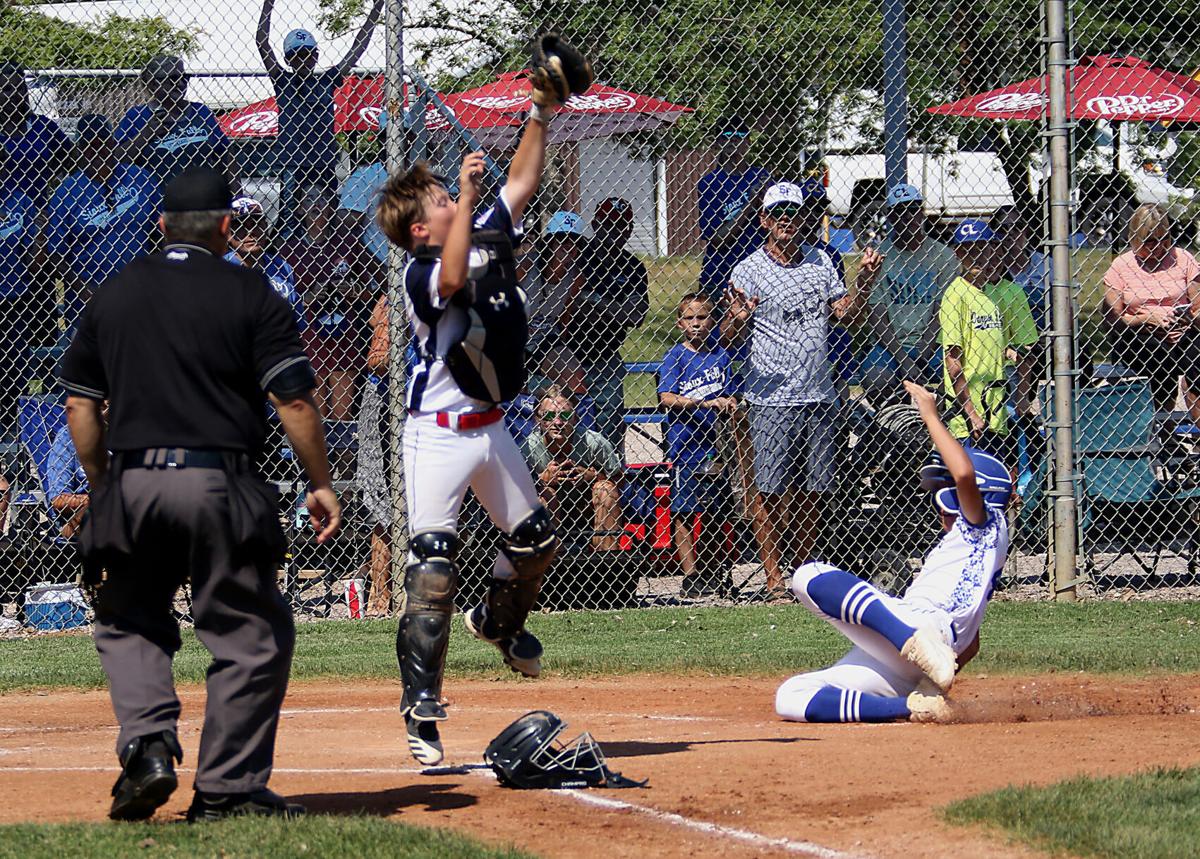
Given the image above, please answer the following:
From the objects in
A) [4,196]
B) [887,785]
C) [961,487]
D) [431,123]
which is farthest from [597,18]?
[887,785]

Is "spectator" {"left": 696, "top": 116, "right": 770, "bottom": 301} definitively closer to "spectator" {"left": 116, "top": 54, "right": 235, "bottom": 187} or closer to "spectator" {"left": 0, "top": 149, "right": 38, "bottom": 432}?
"spectator" {"left": 116, "top": 54, "right": 235, "bottom": 187}

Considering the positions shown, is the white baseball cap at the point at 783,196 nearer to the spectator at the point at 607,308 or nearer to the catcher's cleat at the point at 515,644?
the spectator at the point at 607,308

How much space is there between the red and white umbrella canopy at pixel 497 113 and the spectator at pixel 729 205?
14.9 inches

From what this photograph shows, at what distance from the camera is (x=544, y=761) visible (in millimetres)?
5266

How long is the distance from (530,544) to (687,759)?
0.95 metres

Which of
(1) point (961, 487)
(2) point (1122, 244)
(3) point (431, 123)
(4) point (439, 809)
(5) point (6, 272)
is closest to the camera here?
(4) point (439, 809)

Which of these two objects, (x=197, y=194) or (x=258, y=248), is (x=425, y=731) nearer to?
(x=197, y=194)

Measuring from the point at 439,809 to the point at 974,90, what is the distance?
725cm

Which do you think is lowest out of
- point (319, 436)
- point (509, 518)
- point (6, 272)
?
point (6, 272)

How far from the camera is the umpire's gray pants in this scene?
4.55m

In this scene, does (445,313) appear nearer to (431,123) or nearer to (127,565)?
(127,565)

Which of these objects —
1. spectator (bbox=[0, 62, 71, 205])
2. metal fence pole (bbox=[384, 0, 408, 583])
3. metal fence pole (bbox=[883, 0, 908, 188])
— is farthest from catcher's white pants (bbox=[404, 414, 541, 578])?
metal fence pole (bbox=[883, 0, 908, 188])

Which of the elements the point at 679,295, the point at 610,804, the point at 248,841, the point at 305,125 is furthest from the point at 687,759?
the point at 679,295

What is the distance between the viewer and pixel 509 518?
5.70 m
